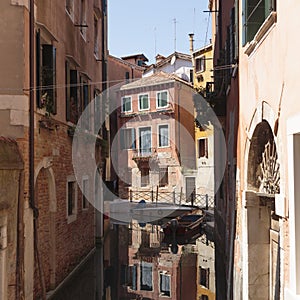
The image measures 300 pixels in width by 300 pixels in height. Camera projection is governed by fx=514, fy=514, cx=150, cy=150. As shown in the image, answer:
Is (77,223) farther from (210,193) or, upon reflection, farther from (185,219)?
(210,193)

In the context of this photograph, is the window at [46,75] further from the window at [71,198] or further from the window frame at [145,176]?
the window frame at [145,176]

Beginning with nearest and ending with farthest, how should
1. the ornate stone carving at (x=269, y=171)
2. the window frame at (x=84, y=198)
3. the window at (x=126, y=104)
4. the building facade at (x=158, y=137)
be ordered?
the ornate stone carving at (x=269, y=171), the window frame at (x=84, y=198), the building facade at (x=158, y=137), the window at (x=126, y=104)

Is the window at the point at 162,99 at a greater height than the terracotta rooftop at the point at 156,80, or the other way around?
the terracotta rooftop at the point at 156,80

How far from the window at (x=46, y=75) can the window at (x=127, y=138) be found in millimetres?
22118

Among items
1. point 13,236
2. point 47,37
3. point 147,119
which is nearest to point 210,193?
point 147,119

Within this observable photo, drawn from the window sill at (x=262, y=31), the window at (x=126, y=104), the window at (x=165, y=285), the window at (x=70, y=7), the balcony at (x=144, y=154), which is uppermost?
the window at (x=126, y=104)

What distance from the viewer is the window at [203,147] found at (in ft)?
87.5

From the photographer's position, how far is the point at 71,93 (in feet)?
36.6

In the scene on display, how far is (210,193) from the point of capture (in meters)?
25.5

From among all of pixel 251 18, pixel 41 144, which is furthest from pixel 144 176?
pixel 251 18

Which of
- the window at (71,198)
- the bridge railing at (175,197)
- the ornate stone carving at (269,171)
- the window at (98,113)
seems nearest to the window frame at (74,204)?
the window at (71,198)

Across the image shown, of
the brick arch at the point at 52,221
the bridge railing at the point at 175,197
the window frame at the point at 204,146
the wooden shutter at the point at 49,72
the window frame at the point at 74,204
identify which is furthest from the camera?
the window frame at the point at 204,146

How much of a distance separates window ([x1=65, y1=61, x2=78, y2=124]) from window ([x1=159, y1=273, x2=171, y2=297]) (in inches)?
158

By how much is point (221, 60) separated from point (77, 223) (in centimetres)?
486
